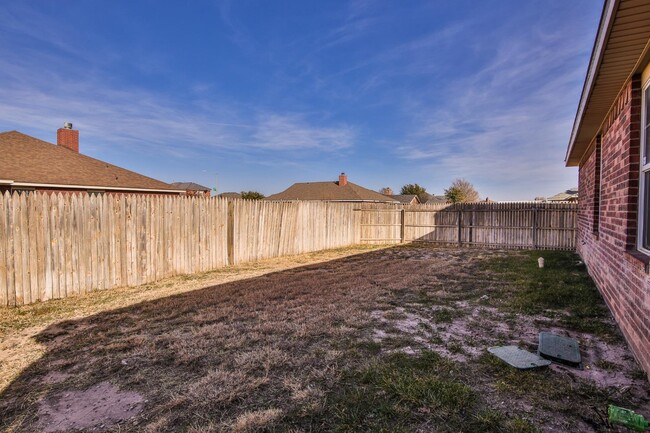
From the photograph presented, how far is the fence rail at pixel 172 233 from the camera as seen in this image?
5418 millimetres

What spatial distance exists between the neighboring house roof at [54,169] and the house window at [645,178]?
12919 millimetres

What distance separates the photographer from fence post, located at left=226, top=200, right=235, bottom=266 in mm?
9203

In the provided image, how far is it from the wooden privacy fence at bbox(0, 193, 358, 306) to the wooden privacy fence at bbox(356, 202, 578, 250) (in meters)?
6.86

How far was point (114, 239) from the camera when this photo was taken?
21.5 feet

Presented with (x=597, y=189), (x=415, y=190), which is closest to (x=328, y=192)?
(x=415, y=190)

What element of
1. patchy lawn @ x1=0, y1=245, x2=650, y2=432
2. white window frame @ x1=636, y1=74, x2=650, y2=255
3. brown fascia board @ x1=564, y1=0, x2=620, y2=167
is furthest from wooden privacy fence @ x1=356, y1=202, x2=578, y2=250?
white window frame @ x1=636, y1=74, x2=650, y2=255

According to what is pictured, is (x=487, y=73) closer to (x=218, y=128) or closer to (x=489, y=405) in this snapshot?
(x=489, y=405)

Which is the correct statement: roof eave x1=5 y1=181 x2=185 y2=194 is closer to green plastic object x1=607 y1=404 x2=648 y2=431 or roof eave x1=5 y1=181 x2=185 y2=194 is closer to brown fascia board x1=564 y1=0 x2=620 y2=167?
brown fascia board x1=564 y1=0 x2=620 y2=167

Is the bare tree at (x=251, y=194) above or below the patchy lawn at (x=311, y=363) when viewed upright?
above

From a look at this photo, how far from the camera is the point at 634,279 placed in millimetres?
2885

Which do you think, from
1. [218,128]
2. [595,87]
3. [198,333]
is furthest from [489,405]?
[218,128]

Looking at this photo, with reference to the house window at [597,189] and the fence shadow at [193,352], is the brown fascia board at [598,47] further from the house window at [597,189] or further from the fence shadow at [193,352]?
the fence shadow at [193,352]

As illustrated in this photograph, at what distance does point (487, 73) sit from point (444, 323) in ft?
43.8

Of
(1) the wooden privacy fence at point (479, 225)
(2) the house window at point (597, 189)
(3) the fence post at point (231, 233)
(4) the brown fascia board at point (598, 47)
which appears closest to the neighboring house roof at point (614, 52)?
(4) the brown fascia board at point (598, 47)
